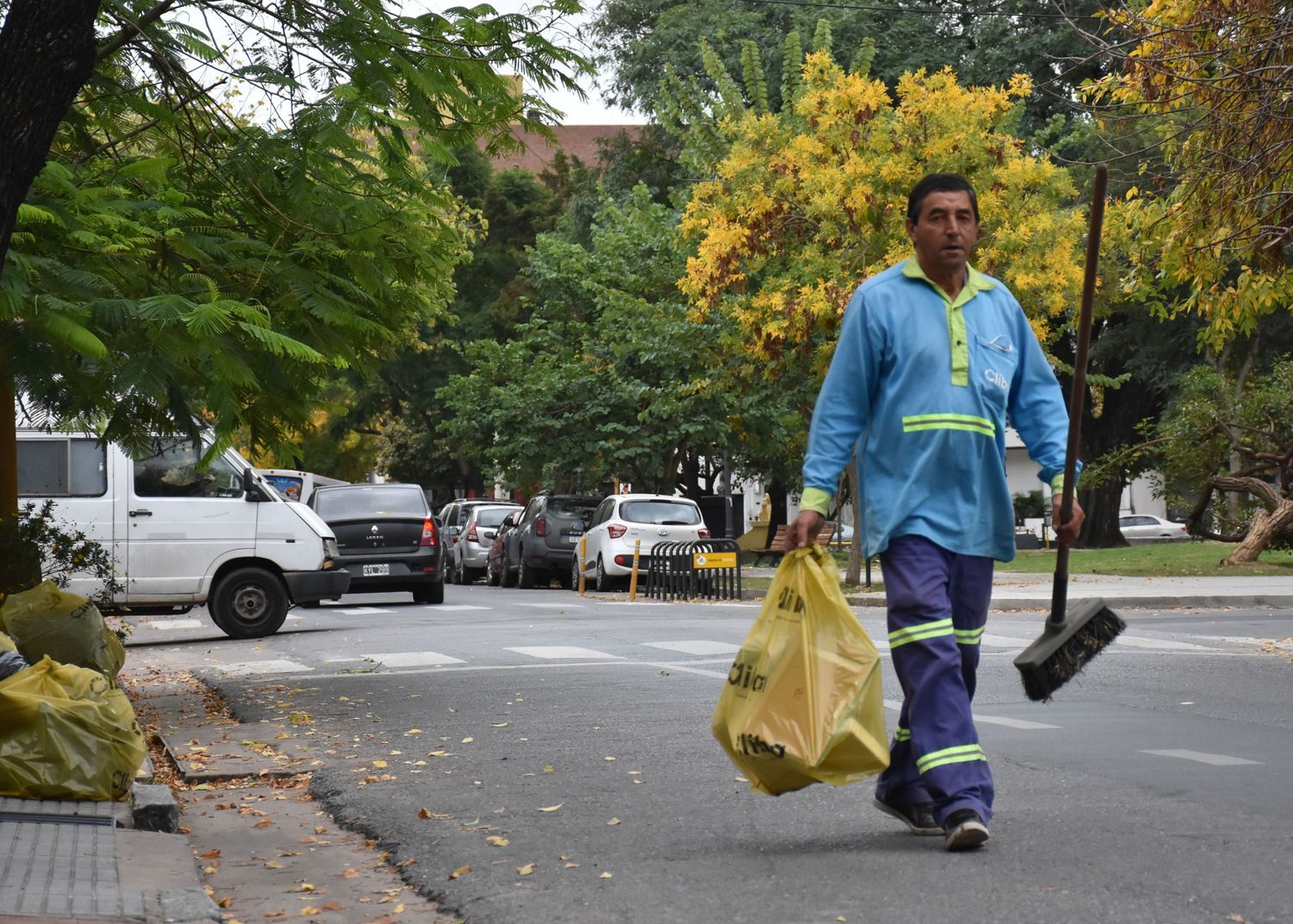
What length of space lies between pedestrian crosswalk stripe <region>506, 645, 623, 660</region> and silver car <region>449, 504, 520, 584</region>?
20418 millimetres

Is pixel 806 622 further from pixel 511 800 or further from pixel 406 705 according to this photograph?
pixel 406 705

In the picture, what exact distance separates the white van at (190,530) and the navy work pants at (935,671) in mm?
12487

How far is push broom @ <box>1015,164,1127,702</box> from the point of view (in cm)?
539

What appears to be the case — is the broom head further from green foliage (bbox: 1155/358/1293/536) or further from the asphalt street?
green foliage (bbox: 1155/358/1293/536)

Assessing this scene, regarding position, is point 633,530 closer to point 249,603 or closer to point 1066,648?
point 249,603

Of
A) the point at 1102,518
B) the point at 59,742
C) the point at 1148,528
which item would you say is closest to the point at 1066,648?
the point at 59,742

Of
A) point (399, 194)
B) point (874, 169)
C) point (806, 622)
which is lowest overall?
point (806, 622)

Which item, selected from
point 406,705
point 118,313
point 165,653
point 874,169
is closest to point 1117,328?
point 874,169

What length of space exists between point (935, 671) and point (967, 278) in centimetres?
126

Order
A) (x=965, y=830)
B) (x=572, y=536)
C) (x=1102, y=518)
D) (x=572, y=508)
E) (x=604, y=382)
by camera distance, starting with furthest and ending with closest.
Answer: (x=1102, y=518) < (x=604, y=382) < (x=572, y=508) < (x=572, y=536) < (x=965, y=830)

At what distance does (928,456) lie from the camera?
17.6 ft

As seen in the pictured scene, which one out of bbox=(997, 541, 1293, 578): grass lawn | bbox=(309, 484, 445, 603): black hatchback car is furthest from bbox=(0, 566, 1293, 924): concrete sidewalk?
bbox=(997, 541, 1293, 578): grass lawn

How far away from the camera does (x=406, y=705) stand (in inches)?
410

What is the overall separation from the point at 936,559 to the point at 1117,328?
32754 mm
